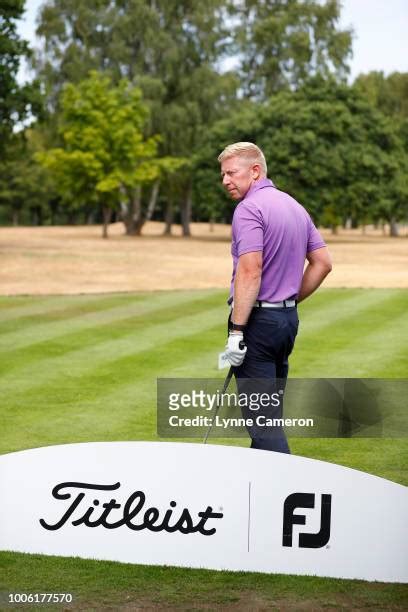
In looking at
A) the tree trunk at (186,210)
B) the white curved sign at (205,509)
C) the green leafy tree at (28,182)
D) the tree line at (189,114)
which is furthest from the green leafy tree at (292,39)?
the white curved sign at (205,509)

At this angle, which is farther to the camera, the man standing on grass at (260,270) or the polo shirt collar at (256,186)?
the polo shirt collar at (256,186)

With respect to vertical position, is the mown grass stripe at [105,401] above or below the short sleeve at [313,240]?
below

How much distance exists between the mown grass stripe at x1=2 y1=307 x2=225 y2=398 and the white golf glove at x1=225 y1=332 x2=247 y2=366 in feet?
14.6

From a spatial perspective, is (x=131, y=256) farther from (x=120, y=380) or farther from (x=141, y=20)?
(x=120, y=380)

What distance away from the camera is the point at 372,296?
61.4 feet

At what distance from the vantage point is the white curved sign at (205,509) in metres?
4.54

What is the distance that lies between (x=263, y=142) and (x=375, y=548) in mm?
48043

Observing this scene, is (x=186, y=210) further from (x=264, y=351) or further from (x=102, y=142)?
(x=264, y=351)

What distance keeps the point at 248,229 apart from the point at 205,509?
1.37 metres

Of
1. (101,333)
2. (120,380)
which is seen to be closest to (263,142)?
(101,333)

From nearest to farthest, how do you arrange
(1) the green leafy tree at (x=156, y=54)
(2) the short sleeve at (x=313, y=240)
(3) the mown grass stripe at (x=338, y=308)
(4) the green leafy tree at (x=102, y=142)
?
(2) the short sleeve at (x=313, y=240) < (3) the mown grass stripe at (x=338, y=308) < (4) the green leafy tree at (x=102, y=142) < (1) the green leafy tree at (x=156, y=54)

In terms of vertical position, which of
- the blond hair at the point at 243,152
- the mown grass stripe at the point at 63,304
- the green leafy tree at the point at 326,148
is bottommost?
the mown grass stripe at the point at 63,304

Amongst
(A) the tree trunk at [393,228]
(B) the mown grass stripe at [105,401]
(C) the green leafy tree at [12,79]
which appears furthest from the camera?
(A) the tree trunk at [393,228]

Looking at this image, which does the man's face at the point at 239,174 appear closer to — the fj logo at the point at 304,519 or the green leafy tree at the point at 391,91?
the fj logo at the point at 304,519
